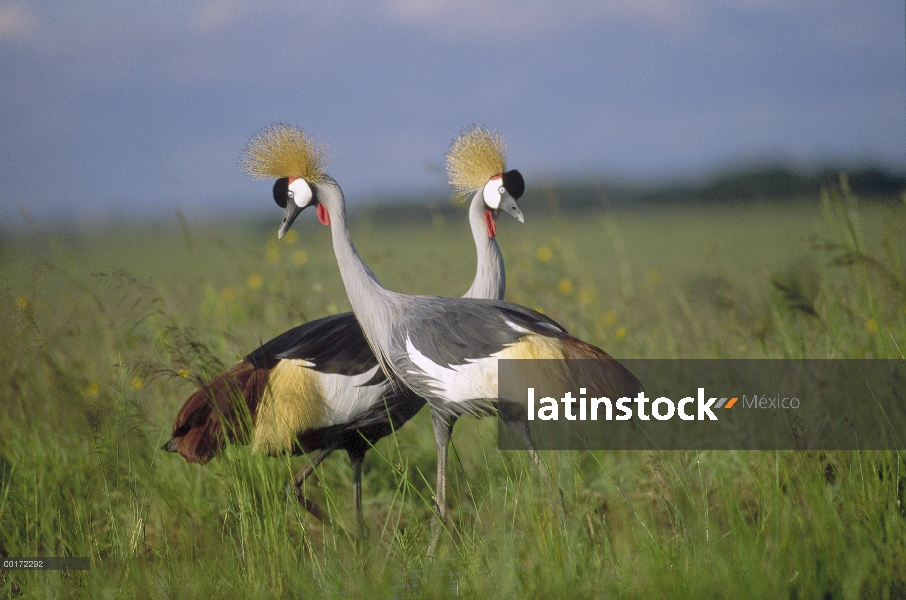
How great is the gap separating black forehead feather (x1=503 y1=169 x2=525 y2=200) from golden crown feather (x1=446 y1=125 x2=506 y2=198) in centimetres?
13

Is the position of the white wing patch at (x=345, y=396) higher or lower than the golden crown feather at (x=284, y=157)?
lower

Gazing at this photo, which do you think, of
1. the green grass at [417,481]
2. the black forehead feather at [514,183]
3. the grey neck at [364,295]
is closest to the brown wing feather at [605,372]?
the green grass at [417,481]

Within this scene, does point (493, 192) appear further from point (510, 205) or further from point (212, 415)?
point (212, 415)

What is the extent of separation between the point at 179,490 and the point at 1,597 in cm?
62

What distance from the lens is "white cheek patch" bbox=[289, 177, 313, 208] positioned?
2.81 m

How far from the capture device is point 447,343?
2559 millimetres

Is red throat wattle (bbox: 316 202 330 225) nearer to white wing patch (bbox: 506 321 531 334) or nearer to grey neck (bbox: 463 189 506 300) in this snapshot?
grey neck (bbox: 463 189 506 300)

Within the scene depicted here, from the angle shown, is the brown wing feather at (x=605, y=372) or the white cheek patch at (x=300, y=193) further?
the white cheek patch at (x=300, y=193)

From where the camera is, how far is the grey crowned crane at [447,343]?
8.20ft

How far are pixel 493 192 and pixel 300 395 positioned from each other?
119 cm

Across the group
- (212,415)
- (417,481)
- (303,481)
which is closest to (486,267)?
(417,481)

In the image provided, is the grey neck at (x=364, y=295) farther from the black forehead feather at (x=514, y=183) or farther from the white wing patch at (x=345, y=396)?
the black forehead feather at (x=514, y=183)

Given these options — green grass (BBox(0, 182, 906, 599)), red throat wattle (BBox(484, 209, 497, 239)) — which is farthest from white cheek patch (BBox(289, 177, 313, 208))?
red throat wattle (BBox(484, 209, 497, 239))

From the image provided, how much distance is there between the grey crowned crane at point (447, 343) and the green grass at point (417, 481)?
0.15m
